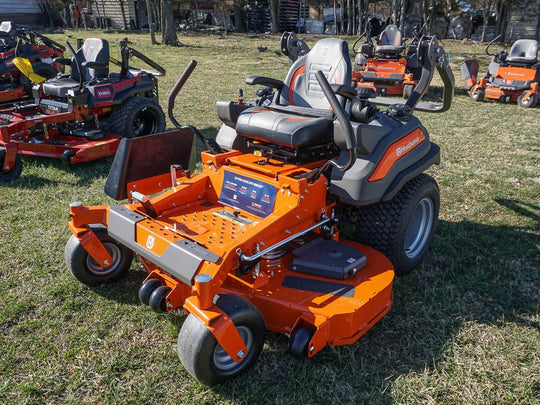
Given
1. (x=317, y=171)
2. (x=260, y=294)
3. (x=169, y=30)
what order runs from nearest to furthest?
(x=260, y=294) < (x=317, y=171) < (x=169, y=30)

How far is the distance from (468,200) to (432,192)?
4.88 ft

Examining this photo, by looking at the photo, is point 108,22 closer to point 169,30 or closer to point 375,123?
point 169,30

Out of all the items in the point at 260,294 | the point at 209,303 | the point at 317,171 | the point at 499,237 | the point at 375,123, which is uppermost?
the point at 375,123

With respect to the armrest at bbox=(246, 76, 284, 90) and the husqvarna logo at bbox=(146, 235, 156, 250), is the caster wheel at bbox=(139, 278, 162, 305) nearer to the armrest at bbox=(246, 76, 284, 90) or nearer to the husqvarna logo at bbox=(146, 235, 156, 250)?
the husqvarna logo at bbox=(146, 235, 156, 250)

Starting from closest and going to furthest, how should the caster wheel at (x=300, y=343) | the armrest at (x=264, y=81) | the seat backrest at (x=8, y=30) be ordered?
the caster wheel at (x=300, y=343)
the armrest at (x=264, y=81)
the seat backrest at (x=8, y=30)

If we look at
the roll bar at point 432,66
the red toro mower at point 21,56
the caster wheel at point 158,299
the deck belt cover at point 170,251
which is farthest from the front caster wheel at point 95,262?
the red toro mower at point 21,56

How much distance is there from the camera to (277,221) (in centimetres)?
299

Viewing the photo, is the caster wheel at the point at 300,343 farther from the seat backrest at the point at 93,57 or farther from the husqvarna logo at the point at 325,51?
the seat backrest at the point at 93,57

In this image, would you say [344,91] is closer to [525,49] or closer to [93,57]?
[93,57]

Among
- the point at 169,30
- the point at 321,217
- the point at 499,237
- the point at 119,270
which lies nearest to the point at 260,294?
the point at 321,217

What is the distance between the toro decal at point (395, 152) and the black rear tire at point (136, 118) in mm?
4136

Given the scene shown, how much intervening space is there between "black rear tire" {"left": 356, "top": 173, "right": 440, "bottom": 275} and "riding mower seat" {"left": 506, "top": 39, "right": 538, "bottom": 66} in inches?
295

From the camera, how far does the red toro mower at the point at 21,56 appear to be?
30.3 feet

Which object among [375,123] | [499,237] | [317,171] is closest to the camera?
[317,171]
